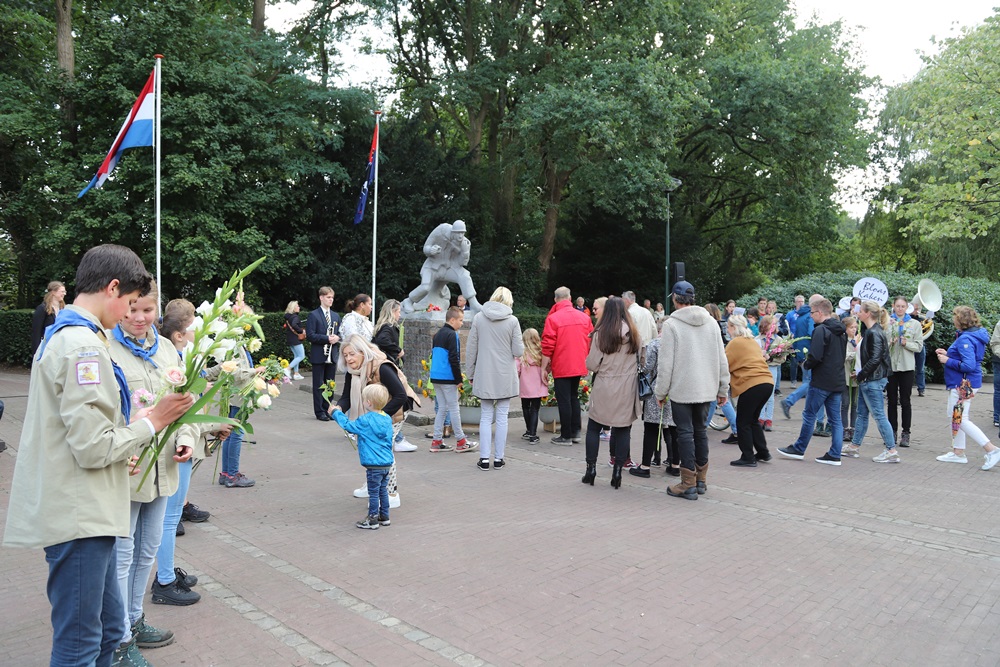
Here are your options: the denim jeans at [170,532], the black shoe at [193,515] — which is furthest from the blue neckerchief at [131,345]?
the black shoe at [193,515]

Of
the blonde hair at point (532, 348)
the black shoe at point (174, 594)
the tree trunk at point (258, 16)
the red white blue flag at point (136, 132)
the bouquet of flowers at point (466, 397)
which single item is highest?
the tree trunk at point (258, 16)

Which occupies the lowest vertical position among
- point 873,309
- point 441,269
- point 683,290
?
point 873,309

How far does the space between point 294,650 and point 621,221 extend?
93.5 ft

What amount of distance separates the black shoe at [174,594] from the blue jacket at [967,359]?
27.3 ft

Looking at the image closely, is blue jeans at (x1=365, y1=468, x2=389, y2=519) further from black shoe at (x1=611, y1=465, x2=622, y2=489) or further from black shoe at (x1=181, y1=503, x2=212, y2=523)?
black shoe at (x1=611, y1=465, x2=622, y2=489)

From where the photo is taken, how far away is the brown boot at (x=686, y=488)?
7035 mm

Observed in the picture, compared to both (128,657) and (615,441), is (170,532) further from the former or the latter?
(615,441)

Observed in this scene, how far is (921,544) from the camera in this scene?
5.83m

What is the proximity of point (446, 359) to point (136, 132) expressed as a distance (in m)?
7.90

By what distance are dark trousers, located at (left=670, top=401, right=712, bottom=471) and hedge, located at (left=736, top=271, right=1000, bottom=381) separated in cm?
1361

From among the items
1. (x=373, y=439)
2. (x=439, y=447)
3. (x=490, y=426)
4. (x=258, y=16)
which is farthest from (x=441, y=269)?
(x=258, y=16)

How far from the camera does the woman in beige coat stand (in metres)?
7.38

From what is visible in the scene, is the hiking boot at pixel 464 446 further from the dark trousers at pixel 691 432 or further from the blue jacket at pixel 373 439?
the blue jacket at pixel 373 439

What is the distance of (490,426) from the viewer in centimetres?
827
